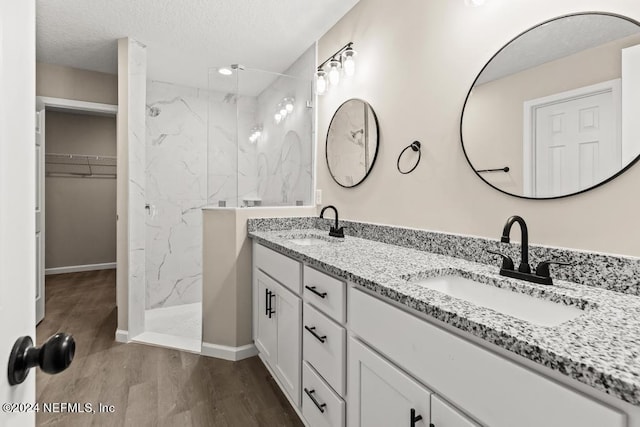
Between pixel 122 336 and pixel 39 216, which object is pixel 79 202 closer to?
pixel 39 216

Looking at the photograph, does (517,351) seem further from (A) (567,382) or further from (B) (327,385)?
(B) (327,385)

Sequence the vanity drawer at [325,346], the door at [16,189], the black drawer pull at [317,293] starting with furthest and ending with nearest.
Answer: the black drawer pull at [317,293] < the vanity drawer at [325,346] < the door at [16,189]

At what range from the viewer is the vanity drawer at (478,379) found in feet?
1.86

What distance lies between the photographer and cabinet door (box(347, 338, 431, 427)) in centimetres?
88

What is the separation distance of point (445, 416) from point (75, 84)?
421cm

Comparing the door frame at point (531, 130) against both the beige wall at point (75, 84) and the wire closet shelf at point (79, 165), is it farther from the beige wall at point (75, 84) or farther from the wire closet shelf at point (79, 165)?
the wire closet shelf at point (79, 165)

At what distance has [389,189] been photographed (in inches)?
77.7

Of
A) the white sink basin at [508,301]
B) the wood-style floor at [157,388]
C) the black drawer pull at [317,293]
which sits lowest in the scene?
the wood-style floor at [157,388]

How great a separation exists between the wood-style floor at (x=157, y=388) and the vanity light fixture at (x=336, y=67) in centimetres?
212

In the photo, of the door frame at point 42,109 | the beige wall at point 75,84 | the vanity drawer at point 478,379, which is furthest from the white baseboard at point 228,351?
the beige wall at point 75,84

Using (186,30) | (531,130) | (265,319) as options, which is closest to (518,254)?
(531,130)

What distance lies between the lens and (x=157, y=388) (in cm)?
199

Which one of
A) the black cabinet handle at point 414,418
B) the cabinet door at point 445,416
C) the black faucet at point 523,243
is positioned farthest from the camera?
the black faucet at point 523,243

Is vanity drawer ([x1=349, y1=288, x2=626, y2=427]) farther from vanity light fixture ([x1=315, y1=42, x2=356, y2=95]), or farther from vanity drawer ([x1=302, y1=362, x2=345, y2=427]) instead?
vanity light fixture ([x1=315, y1=42, x2=356, y2=95])
